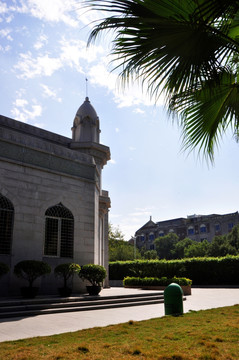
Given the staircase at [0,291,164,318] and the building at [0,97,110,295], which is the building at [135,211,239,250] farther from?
the staircase at [0,291,164,318]

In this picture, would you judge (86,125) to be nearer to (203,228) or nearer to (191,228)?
(203,228)

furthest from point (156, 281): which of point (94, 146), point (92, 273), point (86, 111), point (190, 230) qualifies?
point (190, 230)

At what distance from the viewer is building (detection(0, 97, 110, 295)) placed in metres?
13.0

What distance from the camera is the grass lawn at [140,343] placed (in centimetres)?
452

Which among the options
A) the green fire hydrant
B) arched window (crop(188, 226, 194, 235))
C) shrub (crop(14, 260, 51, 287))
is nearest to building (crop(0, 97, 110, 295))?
shrub (crop(14, 260, 51, 287))

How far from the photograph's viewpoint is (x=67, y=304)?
433 inches

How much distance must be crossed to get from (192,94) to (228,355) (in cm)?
368

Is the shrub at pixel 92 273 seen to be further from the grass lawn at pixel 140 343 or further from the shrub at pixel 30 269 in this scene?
the grass lawn at pixel 140 343

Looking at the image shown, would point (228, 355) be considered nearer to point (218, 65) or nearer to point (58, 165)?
point (218, 65)

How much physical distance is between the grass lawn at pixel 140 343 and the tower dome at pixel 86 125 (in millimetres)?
16217

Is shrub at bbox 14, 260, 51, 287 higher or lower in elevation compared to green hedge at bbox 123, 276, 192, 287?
higher

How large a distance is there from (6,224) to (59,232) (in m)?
2.51

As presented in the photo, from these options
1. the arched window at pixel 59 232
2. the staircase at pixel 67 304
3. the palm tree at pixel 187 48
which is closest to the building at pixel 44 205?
the arched window at pixel 59 232

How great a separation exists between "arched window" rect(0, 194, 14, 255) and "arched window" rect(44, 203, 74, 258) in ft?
5.57
